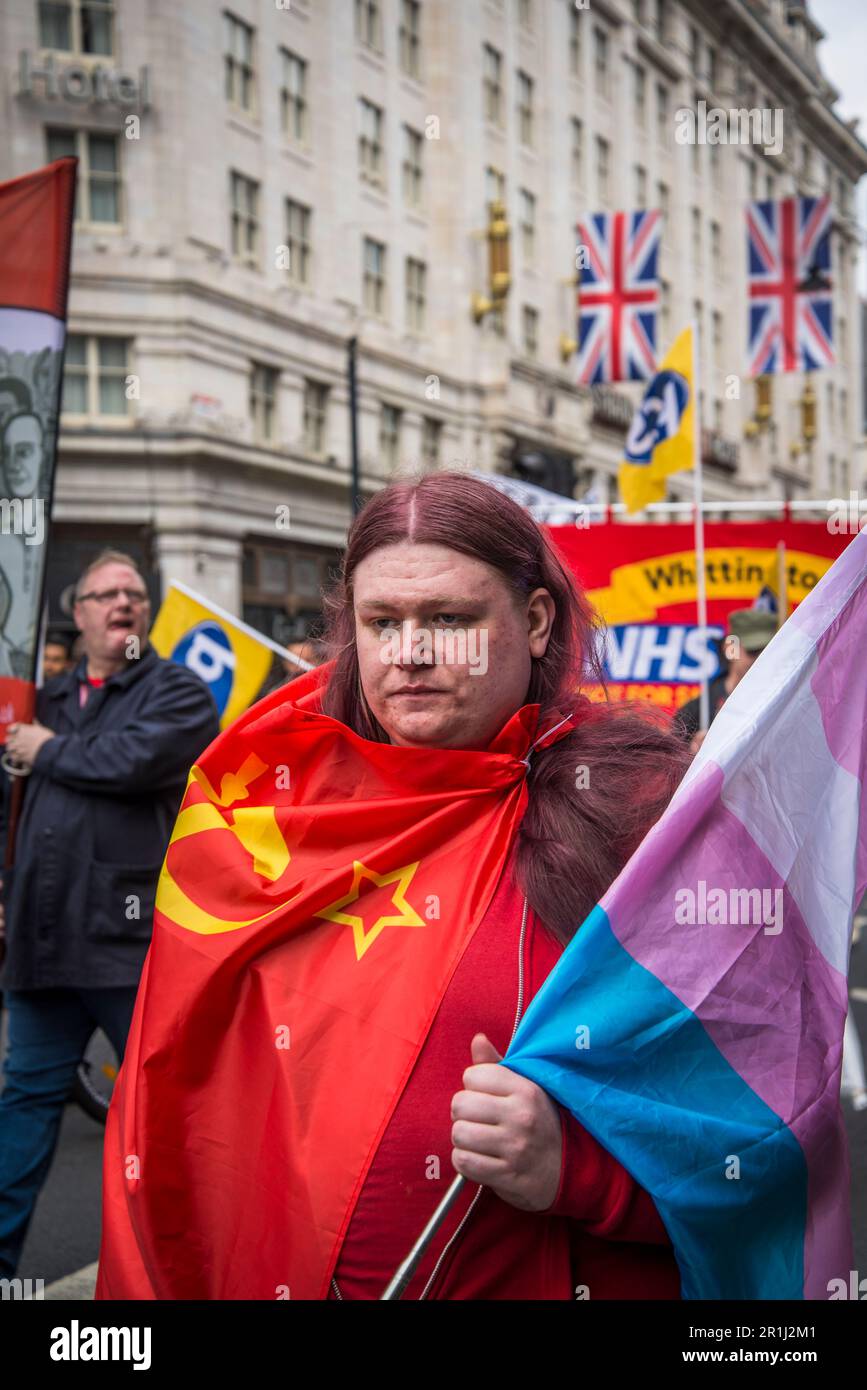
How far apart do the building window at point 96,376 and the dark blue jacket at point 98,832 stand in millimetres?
17682

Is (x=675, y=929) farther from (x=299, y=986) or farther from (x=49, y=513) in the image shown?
(x=49, y=513)

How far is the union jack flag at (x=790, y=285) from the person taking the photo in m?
13.6

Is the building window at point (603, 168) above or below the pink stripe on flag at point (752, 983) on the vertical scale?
above

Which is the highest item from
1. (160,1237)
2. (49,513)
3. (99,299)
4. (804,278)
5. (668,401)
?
(99,299)

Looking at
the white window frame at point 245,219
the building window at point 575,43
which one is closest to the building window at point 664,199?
the building window at point 575,43

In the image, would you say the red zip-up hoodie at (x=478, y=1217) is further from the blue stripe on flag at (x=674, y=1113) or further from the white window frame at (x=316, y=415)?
the white window frame at (x=316, y=415)

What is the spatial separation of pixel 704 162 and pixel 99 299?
2036 centimetres

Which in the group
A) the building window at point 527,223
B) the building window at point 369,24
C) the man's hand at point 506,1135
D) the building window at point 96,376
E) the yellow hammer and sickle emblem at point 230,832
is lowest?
the man's hand at point 506,1135

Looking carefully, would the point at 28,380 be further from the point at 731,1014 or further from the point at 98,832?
the point at 731,1014

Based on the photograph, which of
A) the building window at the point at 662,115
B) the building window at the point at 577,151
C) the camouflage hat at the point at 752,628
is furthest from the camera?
the building window at the point at 662,115

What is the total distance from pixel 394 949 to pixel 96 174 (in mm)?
21589

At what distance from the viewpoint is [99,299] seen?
2067 centimetres

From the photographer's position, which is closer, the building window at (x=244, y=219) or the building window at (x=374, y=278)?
the building window at (x=244, y=219)
